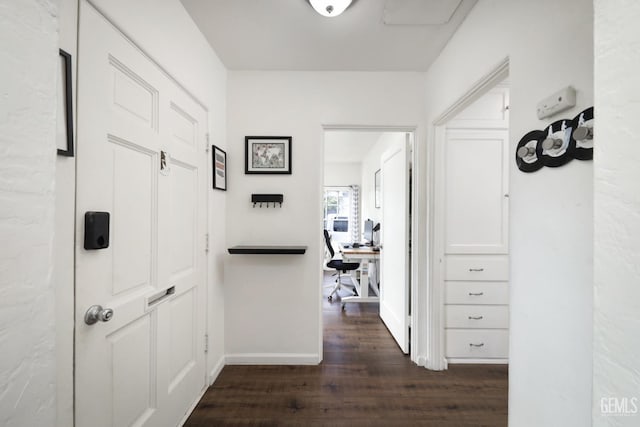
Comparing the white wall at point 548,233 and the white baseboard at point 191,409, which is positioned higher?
the white wall at point 548,233

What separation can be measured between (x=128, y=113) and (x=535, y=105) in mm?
1757

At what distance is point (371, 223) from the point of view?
4395 millimetres

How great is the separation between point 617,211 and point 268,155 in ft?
6.79

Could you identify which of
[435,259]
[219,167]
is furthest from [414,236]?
[219,167]

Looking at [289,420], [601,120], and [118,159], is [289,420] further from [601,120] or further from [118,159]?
[601,120]

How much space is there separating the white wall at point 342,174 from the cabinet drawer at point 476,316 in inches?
157

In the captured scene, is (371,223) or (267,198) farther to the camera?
(371,223)

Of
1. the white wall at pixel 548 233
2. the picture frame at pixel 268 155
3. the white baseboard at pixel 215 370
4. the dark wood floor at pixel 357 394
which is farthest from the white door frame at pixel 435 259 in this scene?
the white baseboard at pixel 215 370

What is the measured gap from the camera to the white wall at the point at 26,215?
391 mm

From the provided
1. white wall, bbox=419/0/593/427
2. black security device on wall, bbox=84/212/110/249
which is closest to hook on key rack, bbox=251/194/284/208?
black security device on wall, bbox=84/212/110/249

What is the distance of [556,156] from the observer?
0.98m

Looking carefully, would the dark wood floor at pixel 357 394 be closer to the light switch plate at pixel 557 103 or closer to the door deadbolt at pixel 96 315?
the door deadbolt at pixel 96 315

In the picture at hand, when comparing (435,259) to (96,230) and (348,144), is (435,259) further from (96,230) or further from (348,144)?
(348,144)

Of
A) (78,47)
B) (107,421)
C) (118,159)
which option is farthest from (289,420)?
(78,47)
